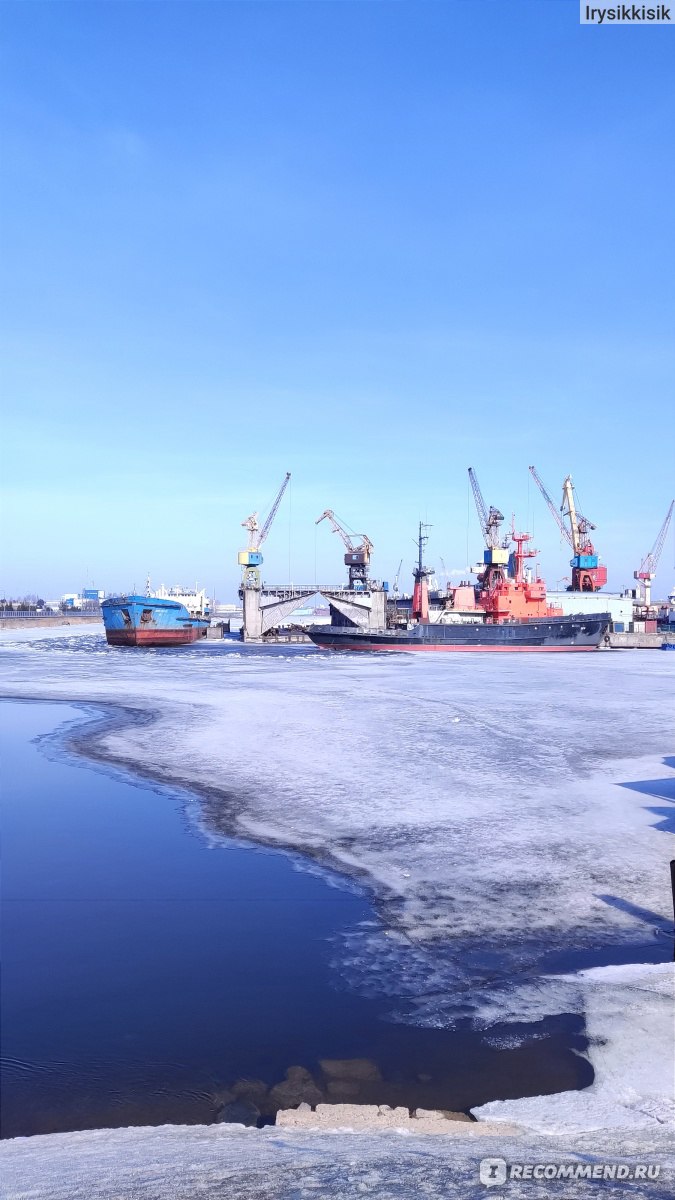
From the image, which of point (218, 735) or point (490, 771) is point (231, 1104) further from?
point (218, 735)

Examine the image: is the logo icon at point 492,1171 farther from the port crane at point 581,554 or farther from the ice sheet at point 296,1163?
the port crane at point 581,554

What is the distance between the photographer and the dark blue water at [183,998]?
16.4 ft

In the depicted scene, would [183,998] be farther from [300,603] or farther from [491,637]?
[300,603]


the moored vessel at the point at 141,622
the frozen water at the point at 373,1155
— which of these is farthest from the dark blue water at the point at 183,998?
the moored vessel at the point at 141,622

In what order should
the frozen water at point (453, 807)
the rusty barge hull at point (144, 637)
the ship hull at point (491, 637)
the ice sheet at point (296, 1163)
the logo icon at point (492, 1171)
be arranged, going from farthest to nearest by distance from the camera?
the rusty barge hull at point (144, 637) → the ship hull at point (491, 637) → the frozen water at point (453, 807) → the logo icon at point (492, 1171) → the ice sheet at point (296, 1163)

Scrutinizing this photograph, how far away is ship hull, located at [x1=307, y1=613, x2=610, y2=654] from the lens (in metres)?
62.8

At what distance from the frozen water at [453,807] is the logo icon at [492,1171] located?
5.87 feet

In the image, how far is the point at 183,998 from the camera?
607 centimetres

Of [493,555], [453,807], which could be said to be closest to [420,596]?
[493,555]

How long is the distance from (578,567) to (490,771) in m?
86.4

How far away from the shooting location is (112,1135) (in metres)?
4.41

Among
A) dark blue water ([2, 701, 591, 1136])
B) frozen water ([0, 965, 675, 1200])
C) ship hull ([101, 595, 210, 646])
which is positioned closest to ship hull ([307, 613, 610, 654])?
ship hull ([101, 595, 210, 646])

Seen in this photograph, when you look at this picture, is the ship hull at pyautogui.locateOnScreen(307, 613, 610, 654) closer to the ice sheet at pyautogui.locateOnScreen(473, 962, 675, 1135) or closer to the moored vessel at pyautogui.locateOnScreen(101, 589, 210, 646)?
the moored vessel at pyautogui.locateOnScreen(101, 589, 210, 646)

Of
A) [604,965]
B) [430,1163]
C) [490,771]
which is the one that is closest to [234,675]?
[490,771]
